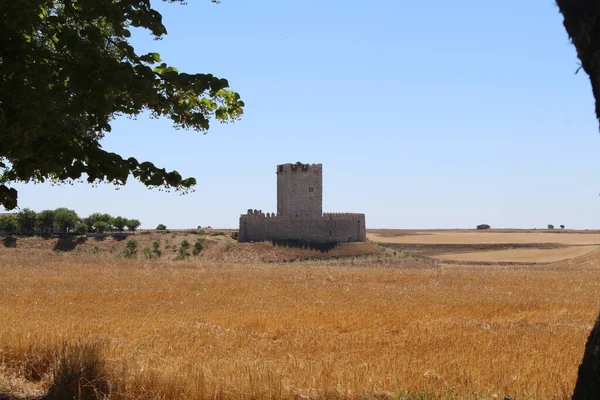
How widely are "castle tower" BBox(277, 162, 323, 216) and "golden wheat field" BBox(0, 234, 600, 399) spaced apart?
5713cm

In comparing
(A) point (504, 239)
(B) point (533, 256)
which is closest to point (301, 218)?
(B) point (533, 256)

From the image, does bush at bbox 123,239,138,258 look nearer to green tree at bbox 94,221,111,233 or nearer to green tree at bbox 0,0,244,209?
green tree at bbox 94,221,111,233

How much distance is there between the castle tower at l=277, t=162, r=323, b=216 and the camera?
84.4 m

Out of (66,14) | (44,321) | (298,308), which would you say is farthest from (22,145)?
(298,308)

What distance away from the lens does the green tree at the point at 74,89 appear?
8852 mm

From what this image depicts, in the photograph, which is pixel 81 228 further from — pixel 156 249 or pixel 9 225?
pixel 156 249

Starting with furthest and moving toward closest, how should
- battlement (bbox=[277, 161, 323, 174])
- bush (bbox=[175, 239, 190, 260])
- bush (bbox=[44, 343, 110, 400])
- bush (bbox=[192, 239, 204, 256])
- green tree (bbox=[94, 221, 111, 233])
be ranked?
green tree (bbox=[94, 221, 111, 233]) < battlement (bbox=[277, 161, 323, 174]) < bush (bbox=[192, 239, 204, 256]) < bush (bbox=[175, 239, 190, 260]) < bush (bbox=[44, 343, 110, 400])

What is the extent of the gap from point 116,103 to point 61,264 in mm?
31160

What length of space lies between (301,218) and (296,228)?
1.37 meters

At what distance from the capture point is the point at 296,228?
261 ft

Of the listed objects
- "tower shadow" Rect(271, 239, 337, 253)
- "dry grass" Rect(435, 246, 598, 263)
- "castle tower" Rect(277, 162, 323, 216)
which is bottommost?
"dry grass" Rect(435, 246, 598, 263)

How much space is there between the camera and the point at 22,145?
9.03 metres

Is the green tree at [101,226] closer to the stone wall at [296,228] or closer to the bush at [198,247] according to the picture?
the stone wall at [296,228]

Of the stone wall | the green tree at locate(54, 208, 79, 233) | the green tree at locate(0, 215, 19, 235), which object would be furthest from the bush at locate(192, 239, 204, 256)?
the green tree at locate(0, 215, 19, 235)
